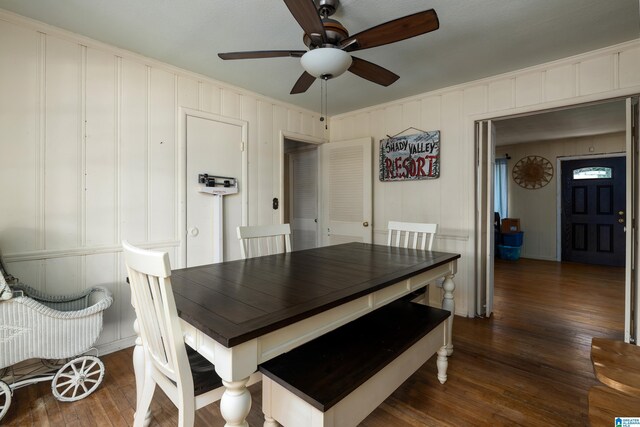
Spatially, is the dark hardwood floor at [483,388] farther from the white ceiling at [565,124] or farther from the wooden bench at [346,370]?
the white ceiling at [565,124]

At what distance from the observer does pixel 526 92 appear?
2783mm

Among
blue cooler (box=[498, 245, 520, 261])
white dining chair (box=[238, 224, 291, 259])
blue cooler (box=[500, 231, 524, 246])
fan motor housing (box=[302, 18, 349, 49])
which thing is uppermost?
fan motor housing (box=[302, 18, 349, 49])

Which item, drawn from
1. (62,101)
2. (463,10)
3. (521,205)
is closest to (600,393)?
(463,10)

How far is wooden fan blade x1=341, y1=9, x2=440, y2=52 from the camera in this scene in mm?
1426

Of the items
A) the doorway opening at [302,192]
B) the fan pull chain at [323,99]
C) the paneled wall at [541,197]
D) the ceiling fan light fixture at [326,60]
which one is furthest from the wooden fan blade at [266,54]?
the paneled wall at [541,197]

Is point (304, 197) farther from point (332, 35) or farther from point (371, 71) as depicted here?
point (332, 35)

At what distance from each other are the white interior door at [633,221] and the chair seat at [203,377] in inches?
122

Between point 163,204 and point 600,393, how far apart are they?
2978 millimetres

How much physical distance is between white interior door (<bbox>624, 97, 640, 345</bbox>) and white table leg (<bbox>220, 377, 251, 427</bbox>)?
9.95 feet

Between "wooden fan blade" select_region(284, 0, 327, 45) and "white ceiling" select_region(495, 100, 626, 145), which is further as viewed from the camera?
"white ceiling" select_region(495, 100, 626, 145)

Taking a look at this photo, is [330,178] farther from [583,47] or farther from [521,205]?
[521,205]

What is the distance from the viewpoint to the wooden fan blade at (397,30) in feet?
4.68

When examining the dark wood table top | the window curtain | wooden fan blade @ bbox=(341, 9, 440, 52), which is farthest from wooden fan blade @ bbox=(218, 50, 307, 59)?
the window curtain

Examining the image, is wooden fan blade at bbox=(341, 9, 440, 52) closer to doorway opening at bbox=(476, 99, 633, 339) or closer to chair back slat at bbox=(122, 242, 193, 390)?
chair back slat at bbox=(122, 242, 193, 390)
